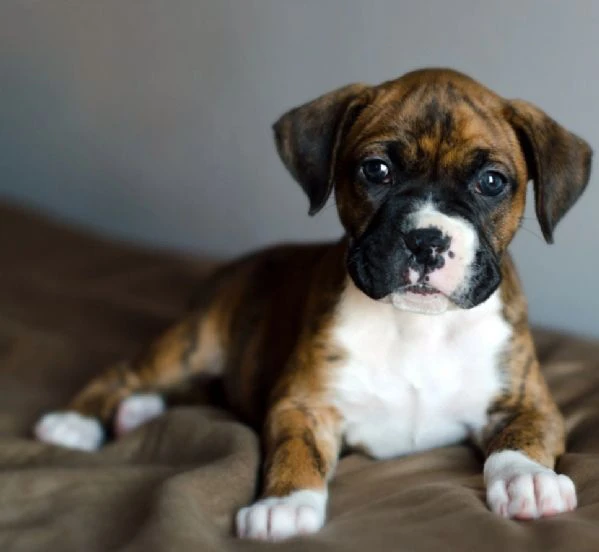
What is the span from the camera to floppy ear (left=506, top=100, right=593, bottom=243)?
2.54 m

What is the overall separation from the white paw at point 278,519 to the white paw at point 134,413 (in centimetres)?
95

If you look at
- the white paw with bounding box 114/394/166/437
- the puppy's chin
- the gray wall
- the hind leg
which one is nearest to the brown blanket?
the hind leg

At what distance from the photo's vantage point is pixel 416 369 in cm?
263

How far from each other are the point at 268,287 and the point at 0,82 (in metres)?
3.11

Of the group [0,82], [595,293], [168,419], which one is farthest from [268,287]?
[0,82]

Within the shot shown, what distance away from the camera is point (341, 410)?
8.79ft

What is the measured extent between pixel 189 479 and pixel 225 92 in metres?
2.79

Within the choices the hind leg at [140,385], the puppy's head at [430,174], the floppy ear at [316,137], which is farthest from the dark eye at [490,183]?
→ the hind leg at [140,385]

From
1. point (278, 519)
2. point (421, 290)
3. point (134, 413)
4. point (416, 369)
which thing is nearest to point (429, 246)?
point (421, 290)

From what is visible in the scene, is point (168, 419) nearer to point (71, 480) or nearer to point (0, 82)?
point (71, 480)

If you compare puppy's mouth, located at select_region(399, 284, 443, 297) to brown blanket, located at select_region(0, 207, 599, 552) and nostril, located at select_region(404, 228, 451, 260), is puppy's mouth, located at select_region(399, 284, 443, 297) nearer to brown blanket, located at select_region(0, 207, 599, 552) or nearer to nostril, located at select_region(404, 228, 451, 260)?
nostril, located at select_region(404, 228, 451, 260)

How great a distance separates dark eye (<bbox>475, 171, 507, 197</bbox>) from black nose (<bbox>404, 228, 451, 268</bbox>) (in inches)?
9.6

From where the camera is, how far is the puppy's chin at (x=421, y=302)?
233 cm

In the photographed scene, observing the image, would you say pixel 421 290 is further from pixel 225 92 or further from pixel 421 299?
pixel 225 92
